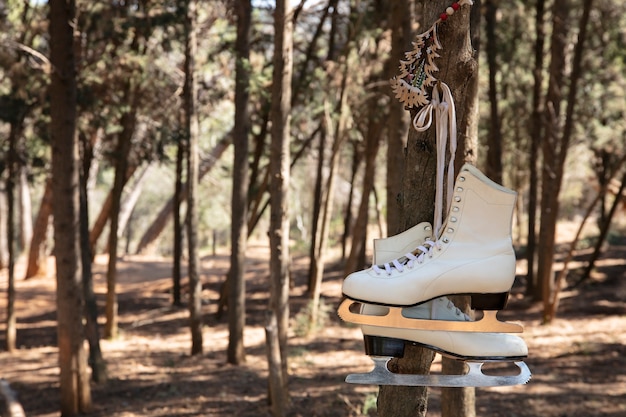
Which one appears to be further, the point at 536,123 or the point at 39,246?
the point at 39,246

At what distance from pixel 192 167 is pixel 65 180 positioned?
3.68 metres

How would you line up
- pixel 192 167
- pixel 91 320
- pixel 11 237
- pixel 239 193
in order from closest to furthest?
pixel 91 320 → pixel 239 193 → pixel 192 167 → pixel 11 237

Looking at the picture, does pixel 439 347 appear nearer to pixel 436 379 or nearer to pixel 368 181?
pixel 436 379

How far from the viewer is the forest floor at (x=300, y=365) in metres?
8.55

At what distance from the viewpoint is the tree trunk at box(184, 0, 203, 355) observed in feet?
38.7

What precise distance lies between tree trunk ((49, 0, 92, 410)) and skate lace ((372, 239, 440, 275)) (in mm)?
6662

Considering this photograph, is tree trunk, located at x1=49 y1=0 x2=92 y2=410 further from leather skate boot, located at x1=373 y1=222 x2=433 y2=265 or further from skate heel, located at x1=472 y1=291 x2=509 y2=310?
skate heel, located at x1=472 y1=291 x2=509 y2=310

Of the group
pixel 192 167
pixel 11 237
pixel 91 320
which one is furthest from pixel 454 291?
pixel 11 237

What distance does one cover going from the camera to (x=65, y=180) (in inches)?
328

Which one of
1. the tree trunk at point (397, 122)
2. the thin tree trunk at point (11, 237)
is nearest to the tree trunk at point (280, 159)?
the tree trunk at point (397, 122)

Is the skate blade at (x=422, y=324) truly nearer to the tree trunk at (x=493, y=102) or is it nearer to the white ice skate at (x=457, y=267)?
the white ice skate at (x=457, y=267)

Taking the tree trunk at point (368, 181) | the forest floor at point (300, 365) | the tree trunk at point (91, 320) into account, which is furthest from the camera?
the tree trunk at point (368, 181)

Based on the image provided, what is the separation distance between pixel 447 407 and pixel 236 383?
5.70m

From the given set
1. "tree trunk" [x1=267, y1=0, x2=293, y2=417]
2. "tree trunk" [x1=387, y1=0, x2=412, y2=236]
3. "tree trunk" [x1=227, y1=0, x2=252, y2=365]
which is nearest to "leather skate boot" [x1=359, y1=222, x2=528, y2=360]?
"tree trunk" [x1=387, y1=0, x2=412, y2=236]
